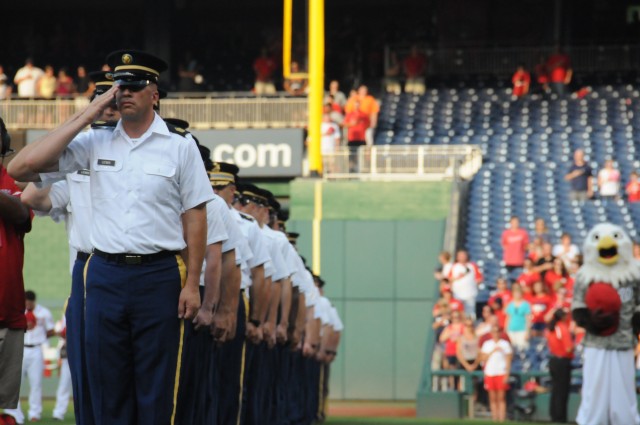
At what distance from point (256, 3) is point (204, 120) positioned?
32.3 ft

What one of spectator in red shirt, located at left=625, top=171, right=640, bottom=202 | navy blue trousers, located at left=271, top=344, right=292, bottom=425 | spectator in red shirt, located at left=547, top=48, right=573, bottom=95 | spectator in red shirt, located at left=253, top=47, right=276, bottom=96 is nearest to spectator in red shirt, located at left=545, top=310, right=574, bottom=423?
navy blue trousers, located at left=271, top=344, right=292, bottom=425

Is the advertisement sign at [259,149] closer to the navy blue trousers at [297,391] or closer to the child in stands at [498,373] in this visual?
the child in stands at [498,373]

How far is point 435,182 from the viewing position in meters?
26.3

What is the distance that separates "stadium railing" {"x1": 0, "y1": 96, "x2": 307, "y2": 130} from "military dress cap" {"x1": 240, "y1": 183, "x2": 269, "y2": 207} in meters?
15.4

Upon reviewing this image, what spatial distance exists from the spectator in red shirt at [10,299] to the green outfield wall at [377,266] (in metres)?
17.2

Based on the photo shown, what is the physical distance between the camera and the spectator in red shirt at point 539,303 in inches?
861

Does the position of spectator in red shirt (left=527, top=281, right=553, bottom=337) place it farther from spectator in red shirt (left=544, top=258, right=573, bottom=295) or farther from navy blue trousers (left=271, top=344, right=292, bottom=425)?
navy blue trousers (left=271, top=344, right=292, bottom=425)

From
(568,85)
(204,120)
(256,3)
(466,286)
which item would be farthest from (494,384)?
(256,3)

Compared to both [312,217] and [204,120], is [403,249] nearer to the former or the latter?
[312,217]

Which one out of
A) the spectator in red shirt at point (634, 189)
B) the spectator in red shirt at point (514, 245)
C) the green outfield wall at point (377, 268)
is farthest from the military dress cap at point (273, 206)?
the spectator in red shirt at point (634, 189)

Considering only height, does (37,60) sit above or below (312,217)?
above

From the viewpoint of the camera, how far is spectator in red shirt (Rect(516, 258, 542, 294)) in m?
22.0

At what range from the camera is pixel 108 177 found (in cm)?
715

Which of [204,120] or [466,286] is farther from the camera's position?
[204,120]
